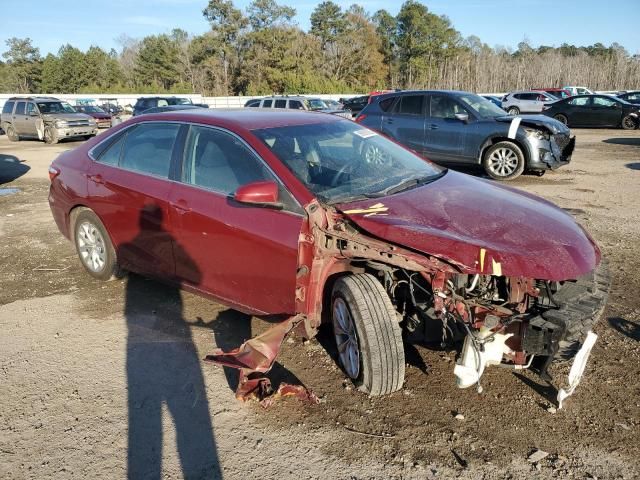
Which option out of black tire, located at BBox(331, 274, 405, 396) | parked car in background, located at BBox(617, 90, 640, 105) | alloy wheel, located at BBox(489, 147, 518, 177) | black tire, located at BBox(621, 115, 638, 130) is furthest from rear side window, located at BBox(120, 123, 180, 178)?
parked car in background, located at BBox(617, 90, 640, 105)

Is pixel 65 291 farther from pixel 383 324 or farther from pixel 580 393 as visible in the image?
pixel 580 393

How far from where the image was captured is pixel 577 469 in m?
2.54

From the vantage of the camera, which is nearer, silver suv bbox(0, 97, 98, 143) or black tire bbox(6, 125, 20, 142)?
silver suv bbox(0, 97, 98, 143)

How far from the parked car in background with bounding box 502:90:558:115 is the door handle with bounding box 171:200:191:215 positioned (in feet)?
87.7

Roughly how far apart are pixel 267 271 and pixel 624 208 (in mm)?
6577

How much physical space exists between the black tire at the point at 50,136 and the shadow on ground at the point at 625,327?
21.0m

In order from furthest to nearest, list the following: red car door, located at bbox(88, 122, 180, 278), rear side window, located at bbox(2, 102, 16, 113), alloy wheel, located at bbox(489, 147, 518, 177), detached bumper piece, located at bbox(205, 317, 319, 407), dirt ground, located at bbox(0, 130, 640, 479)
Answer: rear side window, located at bbox(2, 102, 16, 113) → alloy wheel, located at bbox(489, 147, 518, 177) → red car door, located at bbox(88, 122, 180, 278) → detached bumper piece, located at bbox(205, 317, 319, 407) → dirt ground, located at bbox(0, 130, 640, 479)

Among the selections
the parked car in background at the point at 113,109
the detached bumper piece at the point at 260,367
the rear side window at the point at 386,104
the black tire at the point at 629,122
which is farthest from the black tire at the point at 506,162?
the parked car in background at the point at 113,109

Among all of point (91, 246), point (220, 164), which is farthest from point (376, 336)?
point (91, 246)

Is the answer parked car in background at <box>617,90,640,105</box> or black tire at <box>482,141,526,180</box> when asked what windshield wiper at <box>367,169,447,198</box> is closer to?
black tire at <box>482,141,526,180</box>

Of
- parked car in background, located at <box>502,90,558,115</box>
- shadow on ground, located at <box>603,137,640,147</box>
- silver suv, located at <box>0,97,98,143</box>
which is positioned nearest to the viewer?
shadow on ground, located at <box>603,137,640,147</box>

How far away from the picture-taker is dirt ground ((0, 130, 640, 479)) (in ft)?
8.55

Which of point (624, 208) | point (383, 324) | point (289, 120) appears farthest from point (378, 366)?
point (624, 208)

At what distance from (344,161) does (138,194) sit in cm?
168
